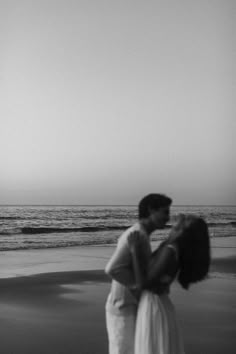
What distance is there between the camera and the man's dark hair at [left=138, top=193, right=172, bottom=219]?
2629mm

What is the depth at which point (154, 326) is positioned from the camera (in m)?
2.60

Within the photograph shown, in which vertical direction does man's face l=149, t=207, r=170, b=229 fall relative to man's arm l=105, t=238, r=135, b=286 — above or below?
above

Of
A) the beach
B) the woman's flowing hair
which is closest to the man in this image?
the woman's flowing hair

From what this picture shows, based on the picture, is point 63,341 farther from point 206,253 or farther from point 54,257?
point 54,257

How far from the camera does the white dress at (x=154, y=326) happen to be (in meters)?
2.61

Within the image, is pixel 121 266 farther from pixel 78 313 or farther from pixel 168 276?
pixel 78 313

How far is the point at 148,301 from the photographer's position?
2607mm

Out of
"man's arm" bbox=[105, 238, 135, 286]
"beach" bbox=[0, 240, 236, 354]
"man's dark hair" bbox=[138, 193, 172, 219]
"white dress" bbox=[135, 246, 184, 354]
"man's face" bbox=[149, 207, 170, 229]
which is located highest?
"man's dark hair" bbox=[138, 193, 172, 219]

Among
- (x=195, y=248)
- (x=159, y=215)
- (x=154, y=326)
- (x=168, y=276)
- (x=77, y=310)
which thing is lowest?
(x=77, y=310)

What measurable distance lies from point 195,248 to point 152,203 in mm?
284

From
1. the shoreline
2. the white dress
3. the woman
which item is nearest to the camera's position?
the woman

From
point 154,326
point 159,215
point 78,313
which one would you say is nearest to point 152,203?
point 159,215

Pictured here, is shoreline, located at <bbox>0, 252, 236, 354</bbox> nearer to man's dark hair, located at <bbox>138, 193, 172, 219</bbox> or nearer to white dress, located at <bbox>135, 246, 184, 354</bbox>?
white dress, located at <bbox>135, 246, 184, 354</bbox>

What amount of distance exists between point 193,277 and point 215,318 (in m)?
2.93
